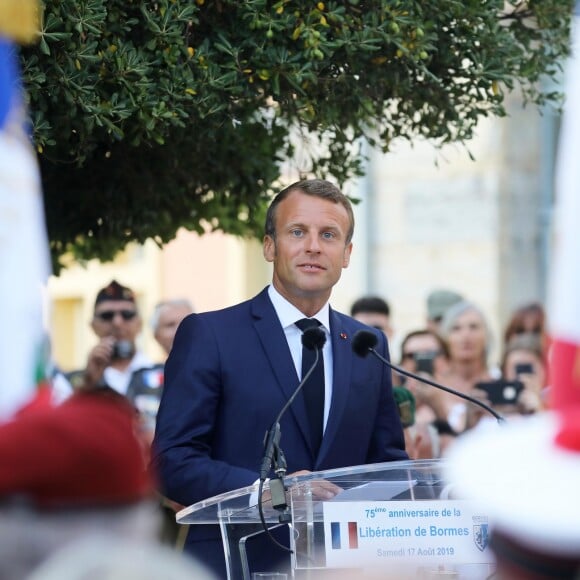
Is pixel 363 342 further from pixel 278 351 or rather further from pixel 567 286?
pixel 567 286

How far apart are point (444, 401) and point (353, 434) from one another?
3.77 metres

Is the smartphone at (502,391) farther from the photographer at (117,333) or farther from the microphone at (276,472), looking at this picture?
the microphone at (276,472)

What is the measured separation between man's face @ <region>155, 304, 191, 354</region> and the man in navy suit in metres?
3.89

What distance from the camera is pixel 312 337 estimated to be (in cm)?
565

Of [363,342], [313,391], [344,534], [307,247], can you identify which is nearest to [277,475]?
[344,534]

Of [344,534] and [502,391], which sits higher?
[344,534]

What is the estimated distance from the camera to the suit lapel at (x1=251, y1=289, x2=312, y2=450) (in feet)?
19.4

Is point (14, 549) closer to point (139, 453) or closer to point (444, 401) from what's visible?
point (139, 453)

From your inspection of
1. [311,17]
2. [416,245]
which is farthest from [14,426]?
[416,245]

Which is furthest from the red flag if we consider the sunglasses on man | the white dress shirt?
the sunglasses on man

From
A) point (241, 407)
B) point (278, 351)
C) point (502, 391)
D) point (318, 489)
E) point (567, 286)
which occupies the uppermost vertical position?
point (567, 286)

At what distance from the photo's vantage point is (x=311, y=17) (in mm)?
6363

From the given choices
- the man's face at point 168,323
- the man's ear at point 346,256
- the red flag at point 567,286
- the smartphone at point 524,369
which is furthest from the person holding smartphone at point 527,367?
the red flag at point 567,286

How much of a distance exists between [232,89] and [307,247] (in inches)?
28.0
